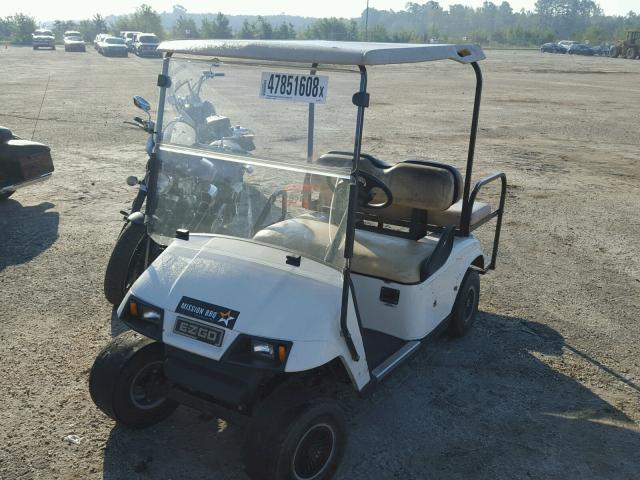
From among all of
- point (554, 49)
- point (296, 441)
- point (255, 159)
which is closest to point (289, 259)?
point (255, 159)

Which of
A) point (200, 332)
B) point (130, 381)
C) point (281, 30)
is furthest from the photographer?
point (281, 30)

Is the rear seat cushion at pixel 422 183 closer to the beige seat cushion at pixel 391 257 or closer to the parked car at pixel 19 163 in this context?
the beige seat cushion at pixel 391 257

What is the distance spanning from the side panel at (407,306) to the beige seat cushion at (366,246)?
0.06 meters

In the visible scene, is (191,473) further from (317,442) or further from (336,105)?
(336,105)

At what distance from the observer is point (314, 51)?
2881mm

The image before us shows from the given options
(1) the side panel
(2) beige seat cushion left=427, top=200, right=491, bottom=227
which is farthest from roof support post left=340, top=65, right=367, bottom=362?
(2) beige seat cushion left=427, top=200, right=491, bottom=227

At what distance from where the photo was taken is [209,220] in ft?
11.0

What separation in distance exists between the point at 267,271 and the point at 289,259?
0.12m

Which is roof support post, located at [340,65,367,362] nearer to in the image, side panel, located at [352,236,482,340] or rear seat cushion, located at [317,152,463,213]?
side panel, located at [352,236,482,340]

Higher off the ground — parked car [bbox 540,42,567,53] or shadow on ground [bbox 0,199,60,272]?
parked car [bbox 540,42,567,53]

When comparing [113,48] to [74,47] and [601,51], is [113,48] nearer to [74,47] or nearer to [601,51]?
[74,47]

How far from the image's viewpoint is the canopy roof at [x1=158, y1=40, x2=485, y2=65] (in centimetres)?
280

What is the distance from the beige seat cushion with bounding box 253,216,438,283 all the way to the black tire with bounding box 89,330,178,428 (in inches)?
31.0

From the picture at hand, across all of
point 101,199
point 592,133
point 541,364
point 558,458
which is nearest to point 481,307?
point 541,364
